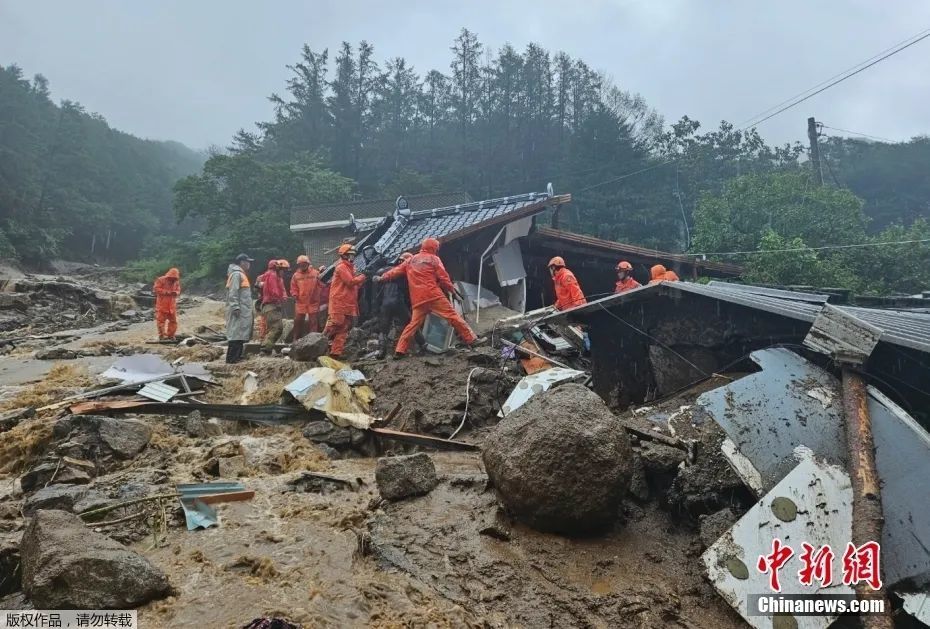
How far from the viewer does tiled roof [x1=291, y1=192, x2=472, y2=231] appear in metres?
19.5

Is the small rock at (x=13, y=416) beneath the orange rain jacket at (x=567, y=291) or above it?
beneath

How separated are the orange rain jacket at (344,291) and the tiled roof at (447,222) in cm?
129

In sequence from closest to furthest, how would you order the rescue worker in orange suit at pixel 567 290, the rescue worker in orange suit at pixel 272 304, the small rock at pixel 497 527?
the small rock at pixel 497 527 → the rescue worker in orange suit at pixel 567 290 → the rescue worker in orange suit at pixel 272 304

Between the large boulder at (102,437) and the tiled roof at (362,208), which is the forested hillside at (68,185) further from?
the large boulder at (102,437)

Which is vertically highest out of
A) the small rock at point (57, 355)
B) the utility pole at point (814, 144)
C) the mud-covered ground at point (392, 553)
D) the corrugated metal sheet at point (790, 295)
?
the utility pole at point (814, 144)

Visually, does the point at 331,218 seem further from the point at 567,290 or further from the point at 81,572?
the point at 81,572

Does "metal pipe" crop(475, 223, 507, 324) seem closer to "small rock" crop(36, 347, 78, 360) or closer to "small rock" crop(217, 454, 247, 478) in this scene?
"small rock" crop(217, 454, 247, 478)

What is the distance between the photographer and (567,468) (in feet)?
9.43

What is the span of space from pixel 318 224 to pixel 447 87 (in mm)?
32266

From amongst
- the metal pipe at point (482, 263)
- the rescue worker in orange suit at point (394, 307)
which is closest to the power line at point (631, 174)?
the metal pipe at point (482, 263)

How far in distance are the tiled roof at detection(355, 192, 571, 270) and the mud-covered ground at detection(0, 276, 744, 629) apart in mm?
5877

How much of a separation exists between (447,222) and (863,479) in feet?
29.6

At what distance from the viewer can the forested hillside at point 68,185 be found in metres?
31.4

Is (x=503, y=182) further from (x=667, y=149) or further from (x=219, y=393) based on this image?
(x=219, y=393)
